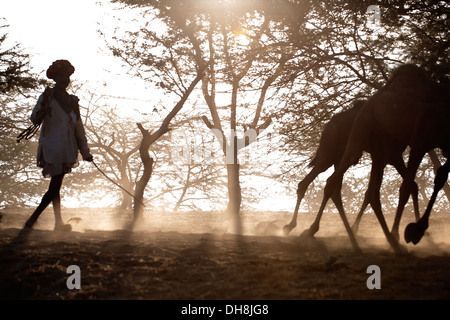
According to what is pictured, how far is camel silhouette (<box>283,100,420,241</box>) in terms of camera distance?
6.70m

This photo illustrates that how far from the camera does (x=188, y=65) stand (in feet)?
54.4

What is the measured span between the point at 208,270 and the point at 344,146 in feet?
14.0

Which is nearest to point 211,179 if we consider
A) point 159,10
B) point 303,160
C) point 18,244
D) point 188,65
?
point 188,65

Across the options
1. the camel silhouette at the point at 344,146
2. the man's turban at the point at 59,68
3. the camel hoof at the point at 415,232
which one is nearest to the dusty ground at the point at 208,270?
the camel hoof at the point at 415,232

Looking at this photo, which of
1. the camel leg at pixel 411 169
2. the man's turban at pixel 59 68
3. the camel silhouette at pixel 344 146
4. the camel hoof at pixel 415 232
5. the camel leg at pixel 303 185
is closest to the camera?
the camel hoof at pixel 415 232

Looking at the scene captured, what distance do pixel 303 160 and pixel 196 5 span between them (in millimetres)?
6212

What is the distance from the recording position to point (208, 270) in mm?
4059

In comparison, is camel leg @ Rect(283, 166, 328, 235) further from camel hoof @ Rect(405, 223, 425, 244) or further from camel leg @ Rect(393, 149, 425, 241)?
camel hoof @ Rect(405, 223, 425, 244)

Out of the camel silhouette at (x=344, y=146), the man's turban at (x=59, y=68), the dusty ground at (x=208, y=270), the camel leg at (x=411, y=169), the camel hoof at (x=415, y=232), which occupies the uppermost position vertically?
the man's turban at (x=59, y=68)

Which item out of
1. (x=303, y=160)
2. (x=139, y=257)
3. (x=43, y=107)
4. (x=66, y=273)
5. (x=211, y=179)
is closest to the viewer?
(x=66, y=273)

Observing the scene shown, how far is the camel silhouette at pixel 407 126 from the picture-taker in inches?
217

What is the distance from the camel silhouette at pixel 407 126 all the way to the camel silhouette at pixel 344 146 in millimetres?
29

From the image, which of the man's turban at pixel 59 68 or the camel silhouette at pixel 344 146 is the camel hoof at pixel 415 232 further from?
the man's turban at pixel 59 68
